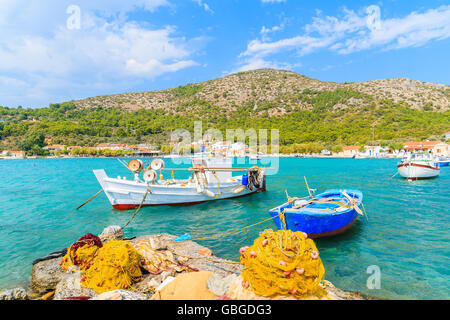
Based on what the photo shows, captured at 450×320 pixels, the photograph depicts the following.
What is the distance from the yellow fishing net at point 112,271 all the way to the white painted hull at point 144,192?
30.1ft

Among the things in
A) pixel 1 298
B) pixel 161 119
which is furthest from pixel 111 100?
pixel 1 298

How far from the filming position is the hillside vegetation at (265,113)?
104625 mm

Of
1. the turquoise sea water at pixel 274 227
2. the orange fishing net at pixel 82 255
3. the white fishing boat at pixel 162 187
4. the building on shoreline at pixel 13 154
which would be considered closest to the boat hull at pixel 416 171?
the turquoise sea water at pixel 274 227

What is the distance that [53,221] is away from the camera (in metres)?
12.8

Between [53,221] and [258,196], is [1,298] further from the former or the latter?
[258,196]

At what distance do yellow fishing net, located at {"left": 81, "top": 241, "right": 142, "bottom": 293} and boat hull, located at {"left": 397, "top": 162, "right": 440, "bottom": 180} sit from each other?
1285 inches

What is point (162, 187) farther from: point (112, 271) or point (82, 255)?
point (112, 271)

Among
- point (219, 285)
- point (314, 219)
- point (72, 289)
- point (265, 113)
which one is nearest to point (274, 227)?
point (314, 219)

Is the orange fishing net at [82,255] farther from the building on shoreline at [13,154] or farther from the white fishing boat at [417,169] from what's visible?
the building on shoreline at [13,154]

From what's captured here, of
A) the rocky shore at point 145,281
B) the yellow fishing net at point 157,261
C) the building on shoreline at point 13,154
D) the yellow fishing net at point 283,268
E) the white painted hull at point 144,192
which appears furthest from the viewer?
the building on shoreline at point 13,154

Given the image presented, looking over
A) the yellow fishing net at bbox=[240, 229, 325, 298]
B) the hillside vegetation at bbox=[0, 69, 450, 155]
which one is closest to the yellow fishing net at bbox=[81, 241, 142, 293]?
the yellow fishing net at bbox=[240, 229, 325, 298]

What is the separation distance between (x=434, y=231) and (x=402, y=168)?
22043 millimetres

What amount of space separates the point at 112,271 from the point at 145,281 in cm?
81

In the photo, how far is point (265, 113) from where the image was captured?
12319 cm
